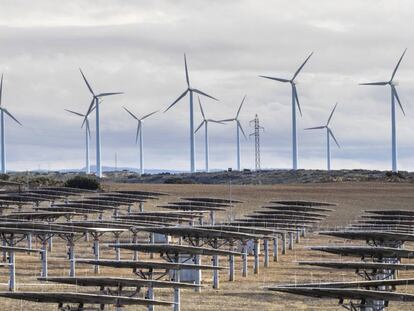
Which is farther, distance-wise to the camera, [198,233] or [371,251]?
[198,233]

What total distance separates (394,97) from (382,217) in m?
62.6

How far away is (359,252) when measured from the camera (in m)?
63.4

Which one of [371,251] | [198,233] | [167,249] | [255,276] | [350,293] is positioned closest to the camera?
[350,293]

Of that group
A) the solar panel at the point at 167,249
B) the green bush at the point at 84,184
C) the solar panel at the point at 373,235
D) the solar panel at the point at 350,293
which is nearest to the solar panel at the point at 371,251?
the solar panel at the point at 167,249

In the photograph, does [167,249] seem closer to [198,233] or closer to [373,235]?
[198,233]

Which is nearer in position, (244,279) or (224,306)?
(224,306)

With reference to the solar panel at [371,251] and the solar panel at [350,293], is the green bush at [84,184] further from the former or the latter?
the solar panel at [350,293]

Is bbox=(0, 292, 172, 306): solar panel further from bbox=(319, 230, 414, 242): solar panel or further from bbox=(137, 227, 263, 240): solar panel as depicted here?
bbox=(319, 230, 414, 242): solar panel

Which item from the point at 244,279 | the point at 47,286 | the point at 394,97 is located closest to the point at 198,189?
the point at 394,97

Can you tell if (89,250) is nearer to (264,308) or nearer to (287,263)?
(287,263)

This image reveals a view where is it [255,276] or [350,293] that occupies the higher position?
[350,293]

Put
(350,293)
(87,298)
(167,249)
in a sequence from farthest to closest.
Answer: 1. (167,249)
2. (350,293)
3. (87,298)

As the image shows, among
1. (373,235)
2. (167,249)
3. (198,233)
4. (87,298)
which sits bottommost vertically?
(87,298)

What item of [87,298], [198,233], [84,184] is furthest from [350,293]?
[84,184]
